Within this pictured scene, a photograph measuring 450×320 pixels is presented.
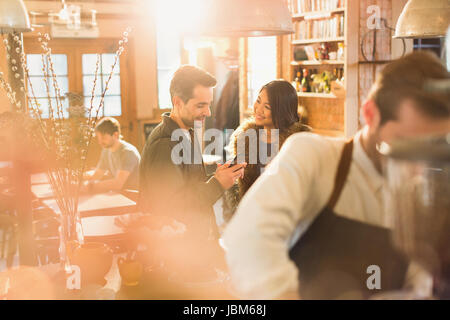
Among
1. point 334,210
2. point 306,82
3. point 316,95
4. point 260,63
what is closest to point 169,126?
point 334,210

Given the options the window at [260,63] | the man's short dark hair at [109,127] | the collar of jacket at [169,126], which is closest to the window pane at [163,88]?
the window at [260,63]

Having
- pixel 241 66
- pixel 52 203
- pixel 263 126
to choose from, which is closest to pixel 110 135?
pixel 52 203

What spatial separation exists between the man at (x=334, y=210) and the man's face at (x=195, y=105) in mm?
1414

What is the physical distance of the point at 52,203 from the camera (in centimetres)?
395

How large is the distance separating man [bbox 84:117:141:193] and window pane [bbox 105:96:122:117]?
3.34m

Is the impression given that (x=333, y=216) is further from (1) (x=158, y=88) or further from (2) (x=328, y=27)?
(1) (x=158, y=88)

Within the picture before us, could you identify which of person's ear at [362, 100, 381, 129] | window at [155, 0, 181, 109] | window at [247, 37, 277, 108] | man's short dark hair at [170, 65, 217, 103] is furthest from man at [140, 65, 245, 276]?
window at [155, 0, 181, 109]

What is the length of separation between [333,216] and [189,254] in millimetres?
805

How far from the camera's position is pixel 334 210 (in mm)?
1188

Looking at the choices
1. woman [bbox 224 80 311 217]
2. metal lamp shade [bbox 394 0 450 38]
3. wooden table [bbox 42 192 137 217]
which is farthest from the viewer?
wooden table [bbox 42 192 137 217]

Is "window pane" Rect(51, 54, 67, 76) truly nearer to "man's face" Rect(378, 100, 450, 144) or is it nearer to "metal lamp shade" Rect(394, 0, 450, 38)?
"metal lamp shade" Rect(394, 0, 450, 38)

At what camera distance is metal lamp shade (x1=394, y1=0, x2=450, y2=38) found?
109 inches

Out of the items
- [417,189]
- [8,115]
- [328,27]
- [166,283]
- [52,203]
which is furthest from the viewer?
[328,27]

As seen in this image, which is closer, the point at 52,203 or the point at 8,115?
the point at 8,115
